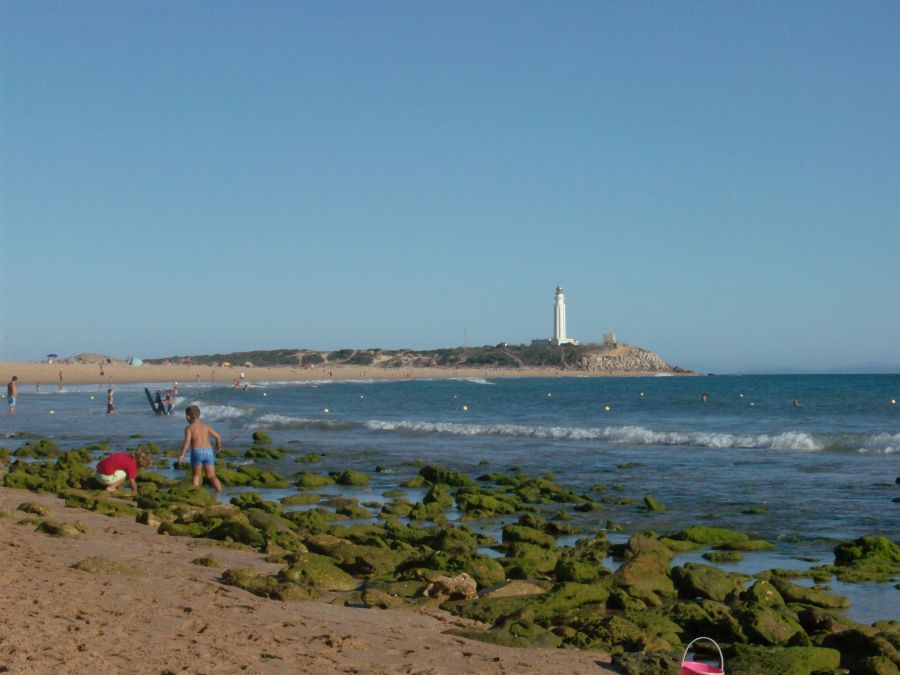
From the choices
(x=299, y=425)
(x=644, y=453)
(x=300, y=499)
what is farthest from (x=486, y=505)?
(x=299, y=425)

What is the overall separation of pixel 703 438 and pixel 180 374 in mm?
91626

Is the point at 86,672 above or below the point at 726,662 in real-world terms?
above

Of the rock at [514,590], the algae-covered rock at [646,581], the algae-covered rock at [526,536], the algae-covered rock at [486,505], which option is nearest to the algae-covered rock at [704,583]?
the algae-covered rock at [646,581]

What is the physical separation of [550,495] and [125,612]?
1178cm

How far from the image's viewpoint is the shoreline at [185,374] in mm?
91375

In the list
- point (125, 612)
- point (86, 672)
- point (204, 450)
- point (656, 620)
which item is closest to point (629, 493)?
point (204, 450)

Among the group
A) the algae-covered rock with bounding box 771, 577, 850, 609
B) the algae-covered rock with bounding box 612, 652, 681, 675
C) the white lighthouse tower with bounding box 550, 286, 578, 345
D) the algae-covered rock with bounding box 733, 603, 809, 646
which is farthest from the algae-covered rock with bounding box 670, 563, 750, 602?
the white lighthouse tower with bounding box 550, 286, 578, 345

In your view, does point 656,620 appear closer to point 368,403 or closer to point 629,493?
point 629,493

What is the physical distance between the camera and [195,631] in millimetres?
7113

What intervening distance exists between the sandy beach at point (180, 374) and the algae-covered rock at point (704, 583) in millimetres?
80787

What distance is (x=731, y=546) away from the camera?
13.3 meters

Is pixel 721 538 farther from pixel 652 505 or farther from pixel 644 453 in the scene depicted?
pixel 644 453

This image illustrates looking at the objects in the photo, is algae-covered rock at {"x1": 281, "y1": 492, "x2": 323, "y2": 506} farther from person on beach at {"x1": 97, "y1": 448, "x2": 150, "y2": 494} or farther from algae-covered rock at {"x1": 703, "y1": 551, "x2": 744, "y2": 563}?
algae-covered rock at {"x1": 703, "y1": 551, "x2": 744, "y2": 563}

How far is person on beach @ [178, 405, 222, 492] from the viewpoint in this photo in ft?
55.2
